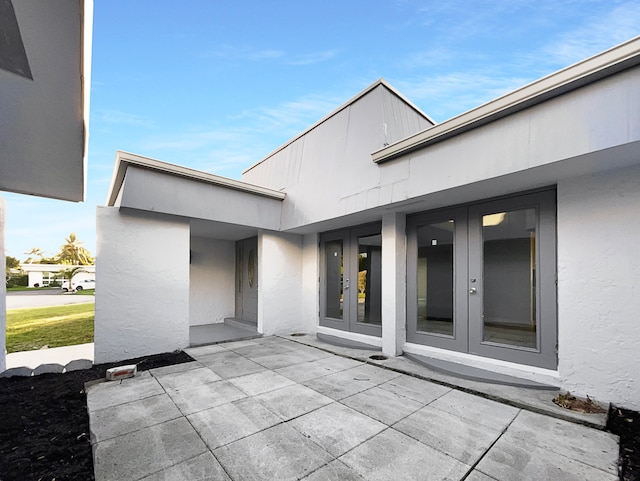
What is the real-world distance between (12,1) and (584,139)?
456 centimetres

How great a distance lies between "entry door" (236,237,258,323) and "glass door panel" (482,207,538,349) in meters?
5.68

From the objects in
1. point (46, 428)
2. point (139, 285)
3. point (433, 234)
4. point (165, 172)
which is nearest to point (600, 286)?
point (433, 234)

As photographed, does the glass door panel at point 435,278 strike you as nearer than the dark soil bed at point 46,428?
No

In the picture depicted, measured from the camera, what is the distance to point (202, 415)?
2994 millimetres

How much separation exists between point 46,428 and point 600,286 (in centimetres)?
623

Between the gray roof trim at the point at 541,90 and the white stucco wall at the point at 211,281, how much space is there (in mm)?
6700

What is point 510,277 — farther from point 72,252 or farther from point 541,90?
point 72,252

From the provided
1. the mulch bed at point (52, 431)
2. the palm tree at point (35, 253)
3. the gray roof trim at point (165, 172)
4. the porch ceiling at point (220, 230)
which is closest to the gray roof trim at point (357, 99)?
the gray roof trim at point (165, 172)

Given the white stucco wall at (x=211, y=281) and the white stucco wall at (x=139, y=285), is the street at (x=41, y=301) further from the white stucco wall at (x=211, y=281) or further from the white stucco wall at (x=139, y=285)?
the white stucco wall at (x=139, y=285)

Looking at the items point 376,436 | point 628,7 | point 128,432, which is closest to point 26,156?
point 128,432

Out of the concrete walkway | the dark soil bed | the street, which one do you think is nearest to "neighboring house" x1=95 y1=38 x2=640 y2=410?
the dark soil bed

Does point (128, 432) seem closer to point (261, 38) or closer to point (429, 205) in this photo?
point (429, 205)

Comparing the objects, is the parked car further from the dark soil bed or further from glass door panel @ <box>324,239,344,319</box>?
glass door panel @ <box>324,239,344,319</box>

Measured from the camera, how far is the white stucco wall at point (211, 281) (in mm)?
8219
